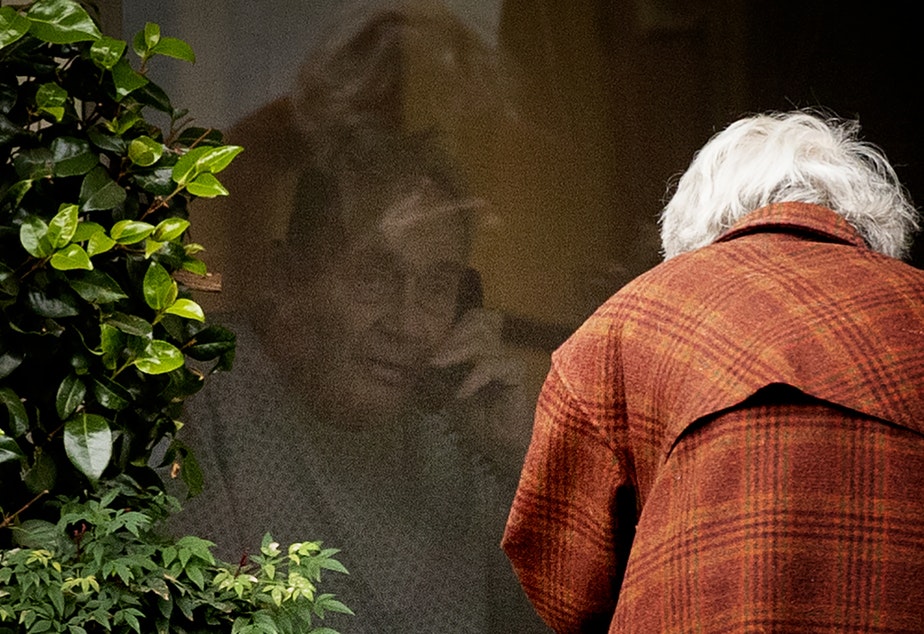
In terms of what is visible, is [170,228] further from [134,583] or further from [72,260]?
[134,583]

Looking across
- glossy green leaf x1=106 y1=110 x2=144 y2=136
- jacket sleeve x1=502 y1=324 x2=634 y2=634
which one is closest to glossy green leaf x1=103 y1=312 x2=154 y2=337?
glossy green leaf x1=106 y1=110 x2=144 y2=136

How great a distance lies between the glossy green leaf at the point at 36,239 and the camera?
1.93 m

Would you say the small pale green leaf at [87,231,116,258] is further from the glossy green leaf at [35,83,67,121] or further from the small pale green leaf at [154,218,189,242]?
the glossy green leaf at [35,83,67,121]

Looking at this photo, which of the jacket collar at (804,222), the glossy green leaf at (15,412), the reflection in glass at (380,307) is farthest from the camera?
the reflection in glass at (380,307)

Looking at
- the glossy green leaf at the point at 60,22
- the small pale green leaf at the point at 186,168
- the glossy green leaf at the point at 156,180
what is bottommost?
the glossy green leaf at the point at 156,180

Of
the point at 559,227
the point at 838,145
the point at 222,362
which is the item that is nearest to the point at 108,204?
the point at 222,362

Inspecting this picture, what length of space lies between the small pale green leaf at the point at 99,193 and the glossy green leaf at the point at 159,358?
0.87 feet

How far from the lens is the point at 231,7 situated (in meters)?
3.54

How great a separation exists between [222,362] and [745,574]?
3.77 ft

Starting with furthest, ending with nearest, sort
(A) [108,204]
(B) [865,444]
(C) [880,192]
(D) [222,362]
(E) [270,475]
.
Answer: (E) [270,475], (D) [222,362], (A) [108,204], (C) [880,192], (B) [865,444]

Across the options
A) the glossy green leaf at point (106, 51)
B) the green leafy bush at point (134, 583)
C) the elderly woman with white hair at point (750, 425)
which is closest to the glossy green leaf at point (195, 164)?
the glossy green leaf at point (106, 51)

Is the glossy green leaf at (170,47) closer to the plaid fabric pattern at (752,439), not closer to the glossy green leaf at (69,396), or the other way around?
the glossy green leaf at (69,396)

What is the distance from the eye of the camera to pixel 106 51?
6.92ft

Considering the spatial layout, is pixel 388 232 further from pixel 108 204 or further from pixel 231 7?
pixel 108 204
